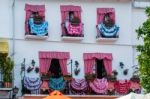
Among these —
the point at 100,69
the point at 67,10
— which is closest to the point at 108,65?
the point at 100,69

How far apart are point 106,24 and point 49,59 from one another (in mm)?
3183

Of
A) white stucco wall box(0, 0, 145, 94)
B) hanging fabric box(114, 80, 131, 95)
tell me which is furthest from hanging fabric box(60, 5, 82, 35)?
hanging fabric box(114, 80, 131, 95)

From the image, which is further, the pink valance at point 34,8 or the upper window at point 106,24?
the upper window at point 106,24

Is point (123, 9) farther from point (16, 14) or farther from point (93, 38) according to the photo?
point (16, 14)

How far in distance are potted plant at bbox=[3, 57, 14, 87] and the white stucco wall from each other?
89 cm

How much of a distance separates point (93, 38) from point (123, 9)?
2076 millimetres

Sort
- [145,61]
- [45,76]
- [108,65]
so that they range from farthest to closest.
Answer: [108,65] < [45,76] < [145,61]

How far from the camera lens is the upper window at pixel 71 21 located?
1145 inches

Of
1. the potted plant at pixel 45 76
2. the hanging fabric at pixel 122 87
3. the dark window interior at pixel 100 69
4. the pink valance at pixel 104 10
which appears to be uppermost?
the pink valance at pixel 104 10

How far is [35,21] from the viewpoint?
28812 mm

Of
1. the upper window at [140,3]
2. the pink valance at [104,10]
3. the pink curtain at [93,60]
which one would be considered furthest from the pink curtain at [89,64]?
the upper window at [140,3]

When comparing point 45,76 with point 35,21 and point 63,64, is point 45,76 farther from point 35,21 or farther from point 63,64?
point 35,21

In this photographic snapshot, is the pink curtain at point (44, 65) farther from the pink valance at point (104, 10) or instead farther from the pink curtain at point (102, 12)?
the pink valance at point (104, 10)

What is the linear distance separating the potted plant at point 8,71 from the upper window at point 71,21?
3.01 meters
